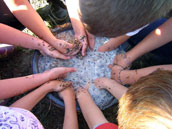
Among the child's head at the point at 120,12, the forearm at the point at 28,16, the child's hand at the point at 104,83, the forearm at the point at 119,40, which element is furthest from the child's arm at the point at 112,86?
the child's head at the point at 120,12

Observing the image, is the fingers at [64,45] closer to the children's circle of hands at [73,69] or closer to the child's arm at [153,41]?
the children's circle of hands at [73,69]

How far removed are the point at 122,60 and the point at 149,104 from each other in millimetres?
560

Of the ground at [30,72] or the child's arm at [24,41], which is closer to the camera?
the child's arm at [24,41]

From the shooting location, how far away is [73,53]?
44.5 inches

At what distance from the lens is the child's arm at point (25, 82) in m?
0.96

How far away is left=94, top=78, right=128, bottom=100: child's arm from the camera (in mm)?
1040

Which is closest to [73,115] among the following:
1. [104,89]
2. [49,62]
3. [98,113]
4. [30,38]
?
[98,113]

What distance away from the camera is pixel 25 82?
1009mm

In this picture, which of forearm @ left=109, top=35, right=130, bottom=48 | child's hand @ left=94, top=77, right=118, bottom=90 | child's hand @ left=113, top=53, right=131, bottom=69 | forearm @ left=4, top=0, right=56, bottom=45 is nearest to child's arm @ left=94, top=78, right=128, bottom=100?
child's hand @ left=94, top=77, right=118, bottom=90

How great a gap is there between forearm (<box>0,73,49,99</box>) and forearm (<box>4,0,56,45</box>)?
24cm

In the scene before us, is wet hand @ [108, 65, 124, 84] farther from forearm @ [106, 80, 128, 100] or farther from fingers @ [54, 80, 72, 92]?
fingers @ [54, 80, 72, 92]

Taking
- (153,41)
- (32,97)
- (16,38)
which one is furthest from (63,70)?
(153,41)

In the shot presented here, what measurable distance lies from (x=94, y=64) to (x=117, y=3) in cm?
64

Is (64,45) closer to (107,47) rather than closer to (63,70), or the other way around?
(63,70)
